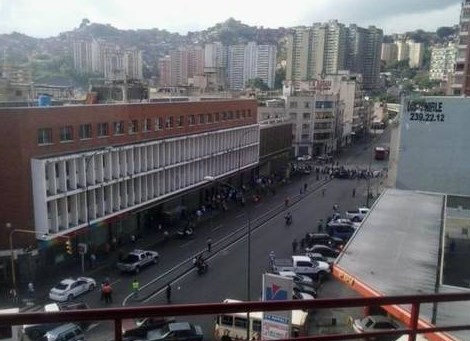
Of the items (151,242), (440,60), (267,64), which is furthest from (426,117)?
(440,60)

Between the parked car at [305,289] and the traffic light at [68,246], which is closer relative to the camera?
the parked car at [305,289]

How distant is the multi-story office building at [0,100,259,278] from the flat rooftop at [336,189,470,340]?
27.2 ft

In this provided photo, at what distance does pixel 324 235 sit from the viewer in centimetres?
1634

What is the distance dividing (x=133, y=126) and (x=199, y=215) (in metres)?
5.17

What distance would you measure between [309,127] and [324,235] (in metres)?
22.6

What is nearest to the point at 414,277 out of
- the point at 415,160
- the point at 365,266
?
the point at 365,266

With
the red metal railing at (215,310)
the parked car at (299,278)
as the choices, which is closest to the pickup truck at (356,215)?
the parked car at (299,278)

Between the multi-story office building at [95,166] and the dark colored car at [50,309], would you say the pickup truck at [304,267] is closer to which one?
the dark colored car at [50,309]

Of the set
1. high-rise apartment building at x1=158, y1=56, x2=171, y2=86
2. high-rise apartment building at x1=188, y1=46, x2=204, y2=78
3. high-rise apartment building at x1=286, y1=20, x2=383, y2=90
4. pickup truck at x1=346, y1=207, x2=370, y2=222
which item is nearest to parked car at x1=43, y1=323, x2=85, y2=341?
pickup truck at x1=346, y1=207, x2=370, y2=222

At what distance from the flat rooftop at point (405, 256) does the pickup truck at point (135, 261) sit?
6331 millimetres

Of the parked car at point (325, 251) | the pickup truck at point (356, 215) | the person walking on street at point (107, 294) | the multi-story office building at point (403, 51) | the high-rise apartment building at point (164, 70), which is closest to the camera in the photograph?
the person walking on street at point (107, 294)

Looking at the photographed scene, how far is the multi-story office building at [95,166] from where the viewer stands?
12.7 m

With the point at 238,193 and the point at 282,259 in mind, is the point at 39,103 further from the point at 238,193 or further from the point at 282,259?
the point at 238,193

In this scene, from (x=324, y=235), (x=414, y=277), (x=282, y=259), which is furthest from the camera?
(x=324, y=235)
